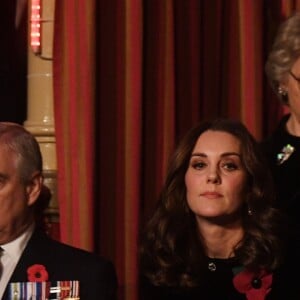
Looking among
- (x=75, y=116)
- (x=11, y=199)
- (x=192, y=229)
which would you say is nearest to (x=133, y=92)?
(x=75, y=116)

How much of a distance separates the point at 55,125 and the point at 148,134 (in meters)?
0.31

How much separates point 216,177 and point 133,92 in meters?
0.69

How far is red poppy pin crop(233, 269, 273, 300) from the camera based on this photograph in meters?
1.72

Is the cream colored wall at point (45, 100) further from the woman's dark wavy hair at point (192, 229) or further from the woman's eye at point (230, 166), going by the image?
the woman's eye at point (230, 166)

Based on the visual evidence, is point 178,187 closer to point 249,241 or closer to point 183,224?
point 183,224

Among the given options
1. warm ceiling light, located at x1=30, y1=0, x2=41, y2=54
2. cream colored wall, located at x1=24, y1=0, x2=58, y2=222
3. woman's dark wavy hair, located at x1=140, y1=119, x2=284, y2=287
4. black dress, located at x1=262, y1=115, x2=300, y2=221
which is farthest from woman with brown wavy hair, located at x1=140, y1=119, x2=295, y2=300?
warm ceiling light, located at x1=30, y1=0, x2=41, y2=54

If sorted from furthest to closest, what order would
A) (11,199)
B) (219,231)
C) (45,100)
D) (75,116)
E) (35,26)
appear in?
(45,100) → (35,26) → (75,116) → (219,231) → (11,199)

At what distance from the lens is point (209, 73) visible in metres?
2.40

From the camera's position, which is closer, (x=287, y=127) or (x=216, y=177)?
(x=216, y=177)

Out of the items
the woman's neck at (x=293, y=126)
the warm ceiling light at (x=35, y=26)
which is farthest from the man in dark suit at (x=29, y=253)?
the warm ceiling light at (x=35, y=26)

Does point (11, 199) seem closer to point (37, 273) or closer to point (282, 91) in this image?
point (37, 273)

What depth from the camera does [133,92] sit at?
7.56ft

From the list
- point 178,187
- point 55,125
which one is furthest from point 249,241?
point 55,125

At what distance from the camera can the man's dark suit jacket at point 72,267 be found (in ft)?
5.33
